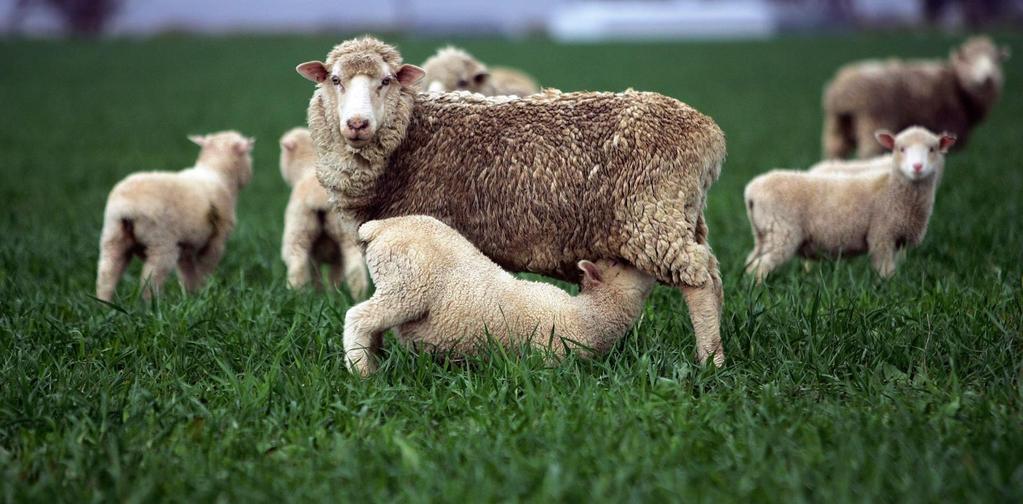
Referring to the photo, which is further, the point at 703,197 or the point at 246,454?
the point at 703,197

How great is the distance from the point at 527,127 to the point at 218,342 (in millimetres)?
1639

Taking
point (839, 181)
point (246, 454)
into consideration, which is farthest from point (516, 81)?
point (246, 454)

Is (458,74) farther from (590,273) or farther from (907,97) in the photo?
(907,97)

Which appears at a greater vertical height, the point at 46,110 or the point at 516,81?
the point at 516,81

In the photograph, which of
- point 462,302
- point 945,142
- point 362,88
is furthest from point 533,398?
point 945,142

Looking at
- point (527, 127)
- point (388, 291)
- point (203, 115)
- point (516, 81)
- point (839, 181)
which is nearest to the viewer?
point (388, 291)

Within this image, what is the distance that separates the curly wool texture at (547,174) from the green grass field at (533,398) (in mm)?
479

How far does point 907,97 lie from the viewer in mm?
10797

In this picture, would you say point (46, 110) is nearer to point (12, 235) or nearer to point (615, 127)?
point (12, 235)

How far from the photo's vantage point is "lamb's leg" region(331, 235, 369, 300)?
529cm

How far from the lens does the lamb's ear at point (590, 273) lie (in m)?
4.00

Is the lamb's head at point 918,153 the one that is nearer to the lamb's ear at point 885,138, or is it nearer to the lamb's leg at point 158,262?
the lamb's ear at point 885,138

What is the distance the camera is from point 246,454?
333 cm

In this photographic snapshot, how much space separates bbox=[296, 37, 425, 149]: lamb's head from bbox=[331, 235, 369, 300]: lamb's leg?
48.4 inches
